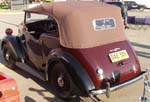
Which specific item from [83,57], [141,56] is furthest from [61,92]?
[141,56]

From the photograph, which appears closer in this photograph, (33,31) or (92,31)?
(92,31)

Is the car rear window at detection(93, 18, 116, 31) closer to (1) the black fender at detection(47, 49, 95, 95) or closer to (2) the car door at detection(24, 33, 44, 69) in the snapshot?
(1) the black fender at detection(47, 49, 95, 95)

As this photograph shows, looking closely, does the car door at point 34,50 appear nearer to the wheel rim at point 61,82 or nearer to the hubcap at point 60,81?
the wheel rim at point 61,82

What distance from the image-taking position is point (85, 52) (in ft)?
19.0

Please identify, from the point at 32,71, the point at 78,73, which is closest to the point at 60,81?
the point at 78,73

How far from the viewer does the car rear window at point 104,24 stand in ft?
20.3

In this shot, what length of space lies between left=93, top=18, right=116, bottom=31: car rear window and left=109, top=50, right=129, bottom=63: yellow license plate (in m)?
0.61

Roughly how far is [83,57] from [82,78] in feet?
1.33

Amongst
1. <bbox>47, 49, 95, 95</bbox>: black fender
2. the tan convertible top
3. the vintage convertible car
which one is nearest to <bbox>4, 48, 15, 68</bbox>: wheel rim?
the vintage convertible car

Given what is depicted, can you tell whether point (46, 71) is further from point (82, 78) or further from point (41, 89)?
point (82, 78)

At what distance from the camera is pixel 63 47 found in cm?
603

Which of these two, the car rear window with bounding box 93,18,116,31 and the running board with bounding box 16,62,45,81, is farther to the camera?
the running board with bounding box 16,62,45,81

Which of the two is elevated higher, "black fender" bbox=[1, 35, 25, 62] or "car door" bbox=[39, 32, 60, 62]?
"car door" bbox=[39, 32, 60, 62]

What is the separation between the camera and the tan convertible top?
6.00m
